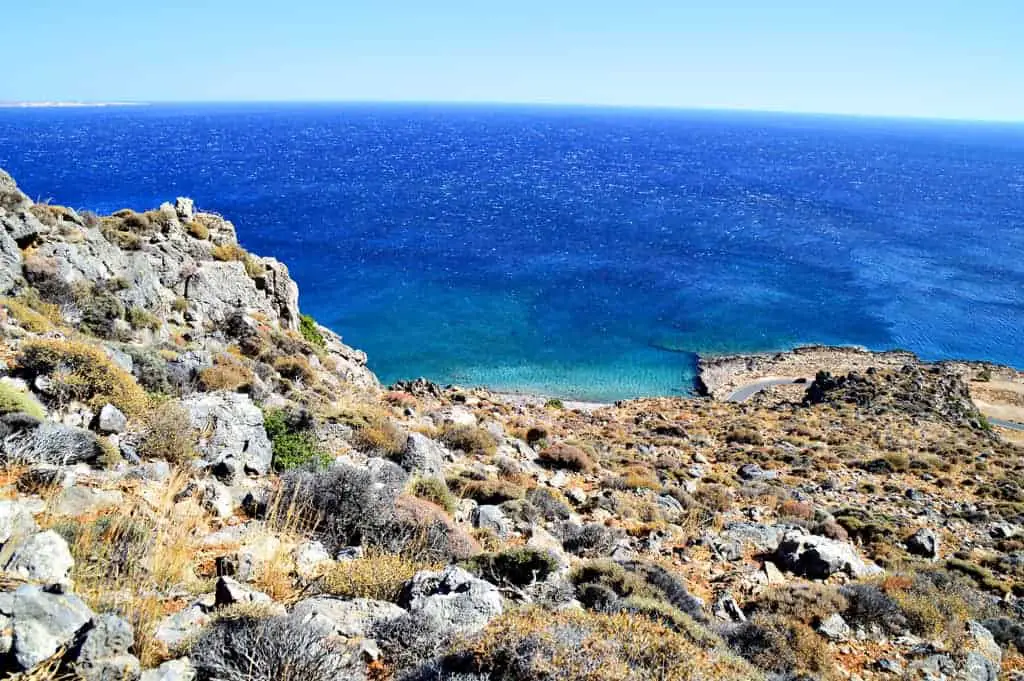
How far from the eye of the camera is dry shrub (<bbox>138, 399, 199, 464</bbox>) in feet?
29.8

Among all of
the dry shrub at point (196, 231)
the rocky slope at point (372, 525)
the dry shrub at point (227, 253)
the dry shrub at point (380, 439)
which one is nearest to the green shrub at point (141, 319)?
the rocky slope at point (372, 525)

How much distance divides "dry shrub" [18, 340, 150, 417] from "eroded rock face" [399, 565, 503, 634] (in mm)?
6628

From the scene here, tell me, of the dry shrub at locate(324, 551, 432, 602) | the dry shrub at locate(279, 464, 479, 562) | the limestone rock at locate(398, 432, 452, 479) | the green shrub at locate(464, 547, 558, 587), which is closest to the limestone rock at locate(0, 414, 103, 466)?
the dry shrub at locate(279, 464, 479, 562)

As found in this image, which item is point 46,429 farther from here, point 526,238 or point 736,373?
point 526,238

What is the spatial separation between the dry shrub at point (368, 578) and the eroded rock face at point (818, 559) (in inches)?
341

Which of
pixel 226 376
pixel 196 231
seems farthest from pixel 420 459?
pixel 196 231

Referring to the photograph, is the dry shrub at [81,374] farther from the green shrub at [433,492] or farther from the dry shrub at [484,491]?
the dry shrub at [484,491]

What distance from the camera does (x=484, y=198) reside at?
→ 92.6 metres

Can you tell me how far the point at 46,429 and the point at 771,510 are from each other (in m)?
16.7

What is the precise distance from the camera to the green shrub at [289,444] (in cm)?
1060

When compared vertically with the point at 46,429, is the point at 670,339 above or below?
below

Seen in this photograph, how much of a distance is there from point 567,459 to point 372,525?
1017 centimetres

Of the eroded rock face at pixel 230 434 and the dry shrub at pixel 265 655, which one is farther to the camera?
the eroded rock face at pixel 230 434

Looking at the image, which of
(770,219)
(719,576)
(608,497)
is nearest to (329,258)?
(608,497)
